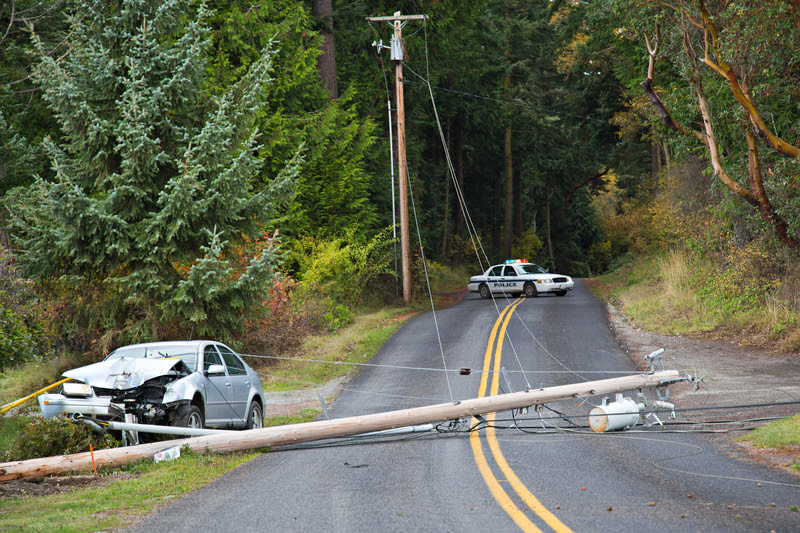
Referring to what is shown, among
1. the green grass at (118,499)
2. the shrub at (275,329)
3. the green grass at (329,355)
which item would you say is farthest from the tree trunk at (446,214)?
the green grass at (118,499)

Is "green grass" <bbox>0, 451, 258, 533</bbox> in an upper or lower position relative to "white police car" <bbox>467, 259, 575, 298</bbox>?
upper

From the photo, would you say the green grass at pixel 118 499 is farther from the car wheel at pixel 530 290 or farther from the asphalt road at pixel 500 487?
the car wheel at pixel 530 290

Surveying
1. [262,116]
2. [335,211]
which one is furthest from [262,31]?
[335,211]

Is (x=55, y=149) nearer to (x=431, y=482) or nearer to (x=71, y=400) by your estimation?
(x=71, y=400)

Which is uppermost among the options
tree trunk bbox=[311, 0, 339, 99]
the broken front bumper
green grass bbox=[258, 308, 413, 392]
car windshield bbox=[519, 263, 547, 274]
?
tree trunk bbox=[311, 0, 339, 99]

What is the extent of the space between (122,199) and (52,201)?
149 centimetres

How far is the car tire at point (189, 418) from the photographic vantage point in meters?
10.4

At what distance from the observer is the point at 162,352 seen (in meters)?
11.8

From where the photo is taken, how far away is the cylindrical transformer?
33.0 ft

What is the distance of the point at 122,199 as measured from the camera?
16422 millimetres

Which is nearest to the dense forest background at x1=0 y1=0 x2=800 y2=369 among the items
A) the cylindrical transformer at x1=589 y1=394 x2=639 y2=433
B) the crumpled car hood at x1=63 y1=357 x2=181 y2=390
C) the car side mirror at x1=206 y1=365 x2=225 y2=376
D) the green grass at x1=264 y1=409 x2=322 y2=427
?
the crumpled car hood at x1=63 y1=357 x2=181 y2=390

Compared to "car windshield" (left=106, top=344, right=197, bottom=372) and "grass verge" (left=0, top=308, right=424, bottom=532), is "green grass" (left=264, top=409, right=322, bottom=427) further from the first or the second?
"car windshield" (left=106, top=344, right=197, bottom=372)

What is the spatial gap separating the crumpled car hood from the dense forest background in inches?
67.1

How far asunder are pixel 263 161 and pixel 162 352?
745cm
